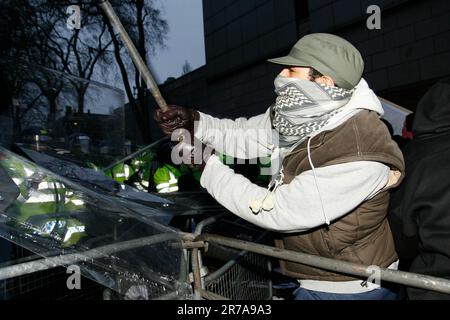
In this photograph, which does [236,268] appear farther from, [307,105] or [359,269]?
[307,105]

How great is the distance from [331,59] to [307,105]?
21cm

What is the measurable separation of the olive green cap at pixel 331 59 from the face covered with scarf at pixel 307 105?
0.05 m

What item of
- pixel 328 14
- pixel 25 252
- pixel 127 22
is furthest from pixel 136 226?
pixel 127 22

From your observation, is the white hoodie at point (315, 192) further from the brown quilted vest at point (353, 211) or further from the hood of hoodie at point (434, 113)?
the hood of hoodie at point (434, 113)

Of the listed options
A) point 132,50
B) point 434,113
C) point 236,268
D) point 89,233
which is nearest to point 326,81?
point 434,113

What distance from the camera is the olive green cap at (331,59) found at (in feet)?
5.08

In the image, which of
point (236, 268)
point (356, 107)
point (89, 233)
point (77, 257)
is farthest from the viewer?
point (236, 268)

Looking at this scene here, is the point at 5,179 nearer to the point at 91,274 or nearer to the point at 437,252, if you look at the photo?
the point at 91,274

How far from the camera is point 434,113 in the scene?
1544 mm

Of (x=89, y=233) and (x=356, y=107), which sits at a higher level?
(x=356, y=107)

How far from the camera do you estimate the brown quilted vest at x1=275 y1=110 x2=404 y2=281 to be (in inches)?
55.8

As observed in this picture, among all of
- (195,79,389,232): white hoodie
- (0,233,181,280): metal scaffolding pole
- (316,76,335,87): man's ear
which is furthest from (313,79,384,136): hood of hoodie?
(0,233,181,280): metal scaffolding pole

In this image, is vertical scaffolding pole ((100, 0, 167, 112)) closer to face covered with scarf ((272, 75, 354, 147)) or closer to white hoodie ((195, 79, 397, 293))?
white hoodie ((195, 79, 397, 293))

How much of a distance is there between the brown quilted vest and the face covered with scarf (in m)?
0.08
